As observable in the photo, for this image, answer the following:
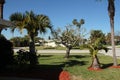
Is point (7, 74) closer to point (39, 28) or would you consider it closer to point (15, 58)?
point (15, 58)

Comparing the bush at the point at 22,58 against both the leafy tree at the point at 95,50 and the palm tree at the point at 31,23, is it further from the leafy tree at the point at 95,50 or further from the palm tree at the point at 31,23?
the leafy tree at the point at 95,50

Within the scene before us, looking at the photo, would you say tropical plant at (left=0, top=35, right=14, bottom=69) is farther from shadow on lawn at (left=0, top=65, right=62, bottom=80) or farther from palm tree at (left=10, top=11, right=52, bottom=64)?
palm tree at (left=10, top=11, right=52, bottom=64)

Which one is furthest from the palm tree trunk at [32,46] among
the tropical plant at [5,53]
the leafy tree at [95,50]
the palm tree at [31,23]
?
the leafy tree at [95,50]

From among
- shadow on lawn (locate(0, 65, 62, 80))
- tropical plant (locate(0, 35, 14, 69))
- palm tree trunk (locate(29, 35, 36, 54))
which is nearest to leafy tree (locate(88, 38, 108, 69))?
shadow on lawn (locate(0, 65, 62, 80))

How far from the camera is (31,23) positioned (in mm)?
18609

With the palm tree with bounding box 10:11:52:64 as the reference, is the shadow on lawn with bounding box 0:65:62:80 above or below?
below

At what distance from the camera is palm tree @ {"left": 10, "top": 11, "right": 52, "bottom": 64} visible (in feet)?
60.4

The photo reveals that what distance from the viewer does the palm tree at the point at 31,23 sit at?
1842 cm

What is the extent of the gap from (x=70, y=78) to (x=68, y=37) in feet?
50.2

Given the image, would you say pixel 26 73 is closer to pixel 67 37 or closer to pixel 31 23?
pixel 31 23

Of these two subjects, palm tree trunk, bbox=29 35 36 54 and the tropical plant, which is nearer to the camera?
the tropical plant

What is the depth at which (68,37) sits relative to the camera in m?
28.3

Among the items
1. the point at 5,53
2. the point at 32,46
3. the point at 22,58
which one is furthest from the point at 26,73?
the point at 32,46

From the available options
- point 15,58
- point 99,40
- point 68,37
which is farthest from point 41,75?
point 68,37
